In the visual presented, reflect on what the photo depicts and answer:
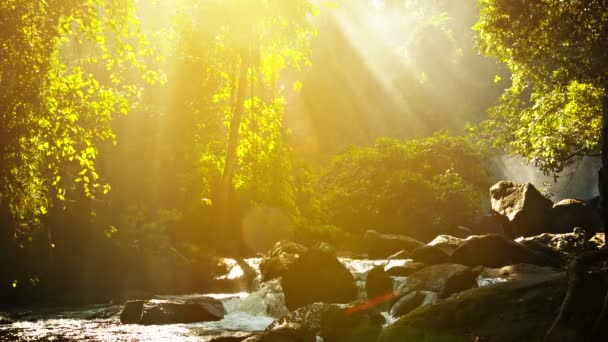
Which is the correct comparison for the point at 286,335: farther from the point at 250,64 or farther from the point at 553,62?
the point at 553,62

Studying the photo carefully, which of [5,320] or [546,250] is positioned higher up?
[546,250]

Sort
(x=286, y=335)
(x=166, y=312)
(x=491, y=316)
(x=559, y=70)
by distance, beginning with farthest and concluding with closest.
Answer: (x=559, y=70), (x=166, y=312), (x=286, y=335), (x=491, y=316)

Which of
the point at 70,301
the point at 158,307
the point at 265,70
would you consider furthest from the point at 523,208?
the point at 70,301

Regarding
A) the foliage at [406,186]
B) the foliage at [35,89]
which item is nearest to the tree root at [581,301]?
the foliage at [35,89]

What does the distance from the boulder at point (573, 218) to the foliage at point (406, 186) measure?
10351 millimetres

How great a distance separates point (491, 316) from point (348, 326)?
392cm

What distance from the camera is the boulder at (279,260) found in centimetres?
1786

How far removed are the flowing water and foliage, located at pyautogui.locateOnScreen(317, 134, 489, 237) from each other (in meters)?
18.4

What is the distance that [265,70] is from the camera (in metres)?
19.8

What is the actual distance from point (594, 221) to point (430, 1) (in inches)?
3017

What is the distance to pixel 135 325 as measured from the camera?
14.0 meters

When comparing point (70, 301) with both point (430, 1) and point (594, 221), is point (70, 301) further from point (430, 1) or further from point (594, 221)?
point (430, 1)

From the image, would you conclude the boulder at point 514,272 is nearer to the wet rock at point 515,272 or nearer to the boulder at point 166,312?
the wet rock at point 515,272

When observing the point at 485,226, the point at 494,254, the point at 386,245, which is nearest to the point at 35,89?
the point at 494,254
